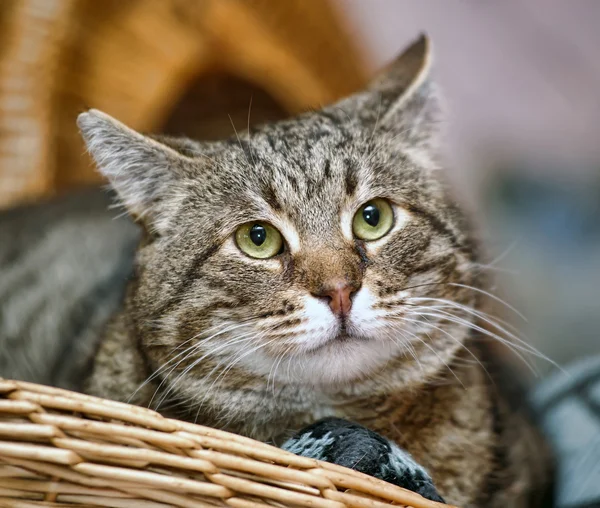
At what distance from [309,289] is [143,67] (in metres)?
1.52

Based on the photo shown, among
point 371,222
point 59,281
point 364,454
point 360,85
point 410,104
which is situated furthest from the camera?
point 360,85

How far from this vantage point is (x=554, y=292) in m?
2.34

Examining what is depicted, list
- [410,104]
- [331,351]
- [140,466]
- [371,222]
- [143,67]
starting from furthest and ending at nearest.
Answer: [143,67] < [410,104] < [371,222] < [331,351] < [140,466]

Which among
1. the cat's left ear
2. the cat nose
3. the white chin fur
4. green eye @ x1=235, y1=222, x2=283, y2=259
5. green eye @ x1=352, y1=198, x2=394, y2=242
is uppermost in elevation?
the cat's left ear

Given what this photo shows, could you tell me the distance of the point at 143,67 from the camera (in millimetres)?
2309

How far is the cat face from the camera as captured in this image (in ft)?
3.55

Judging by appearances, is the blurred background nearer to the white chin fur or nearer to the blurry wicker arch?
the blurry wicker arch

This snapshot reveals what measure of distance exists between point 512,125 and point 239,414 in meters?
2.35

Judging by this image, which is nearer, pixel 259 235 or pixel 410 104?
pixel 259 235

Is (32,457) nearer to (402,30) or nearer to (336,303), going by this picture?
(336,303)

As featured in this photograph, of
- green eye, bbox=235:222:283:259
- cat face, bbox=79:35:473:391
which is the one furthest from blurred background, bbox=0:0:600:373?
green eye, bbox=235:222:283:259

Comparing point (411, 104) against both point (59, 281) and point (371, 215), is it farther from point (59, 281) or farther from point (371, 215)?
point (59, 281)

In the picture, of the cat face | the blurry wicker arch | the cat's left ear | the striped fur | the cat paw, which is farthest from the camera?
the blurry wicker arch

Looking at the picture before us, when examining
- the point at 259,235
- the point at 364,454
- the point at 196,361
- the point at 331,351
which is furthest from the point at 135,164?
the point at 364,454
